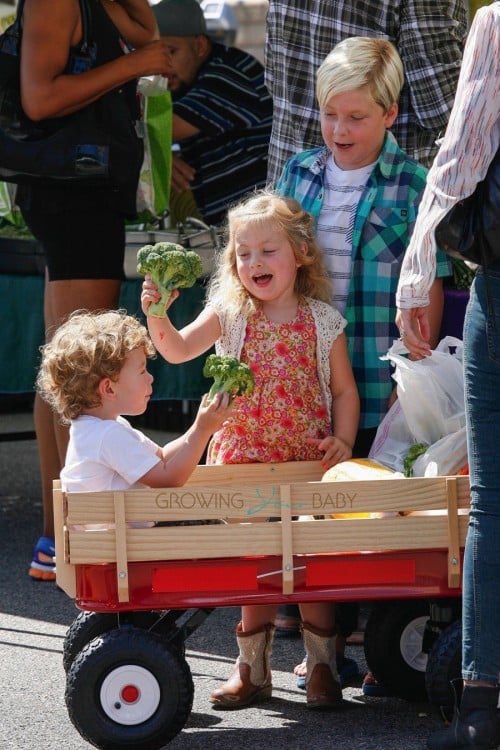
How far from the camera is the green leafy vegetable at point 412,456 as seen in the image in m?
3.55

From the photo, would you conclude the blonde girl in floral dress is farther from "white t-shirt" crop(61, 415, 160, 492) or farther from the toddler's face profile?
"white t-shirt" crop(61, 415, 160, 492)

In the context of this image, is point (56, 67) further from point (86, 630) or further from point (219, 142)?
point (86, 630)

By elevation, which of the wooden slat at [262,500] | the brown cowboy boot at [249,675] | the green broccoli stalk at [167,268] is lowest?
the brown cowboy boot at [249,675]

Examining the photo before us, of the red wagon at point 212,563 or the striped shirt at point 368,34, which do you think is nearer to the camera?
the red wagon at point 212,563

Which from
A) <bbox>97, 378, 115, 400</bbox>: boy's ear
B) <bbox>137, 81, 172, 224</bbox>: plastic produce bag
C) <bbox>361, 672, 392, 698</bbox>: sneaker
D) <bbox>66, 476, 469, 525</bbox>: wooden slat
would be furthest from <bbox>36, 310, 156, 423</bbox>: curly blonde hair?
<bbox>137, 81, 172, 224</bbox>: plastic produce bag

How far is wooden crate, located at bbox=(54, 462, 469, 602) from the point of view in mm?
3105

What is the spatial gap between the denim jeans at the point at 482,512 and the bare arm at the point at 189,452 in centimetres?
69

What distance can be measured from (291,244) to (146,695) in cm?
133

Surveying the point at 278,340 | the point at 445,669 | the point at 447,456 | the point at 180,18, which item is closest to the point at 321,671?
the point at 445,669

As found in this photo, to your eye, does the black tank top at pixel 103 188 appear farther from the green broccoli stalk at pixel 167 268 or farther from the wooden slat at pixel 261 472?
the wooden slat at pixel 261 472

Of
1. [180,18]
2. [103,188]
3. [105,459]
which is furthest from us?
[180,18]

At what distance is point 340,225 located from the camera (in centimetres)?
390

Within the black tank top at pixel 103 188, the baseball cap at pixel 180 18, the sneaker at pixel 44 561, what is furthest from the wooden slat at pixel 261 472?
the baseball cap at pixel 180 18

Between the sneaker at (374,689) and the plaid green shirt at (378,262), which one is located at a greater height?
the plaid green shirt at (378,262)
